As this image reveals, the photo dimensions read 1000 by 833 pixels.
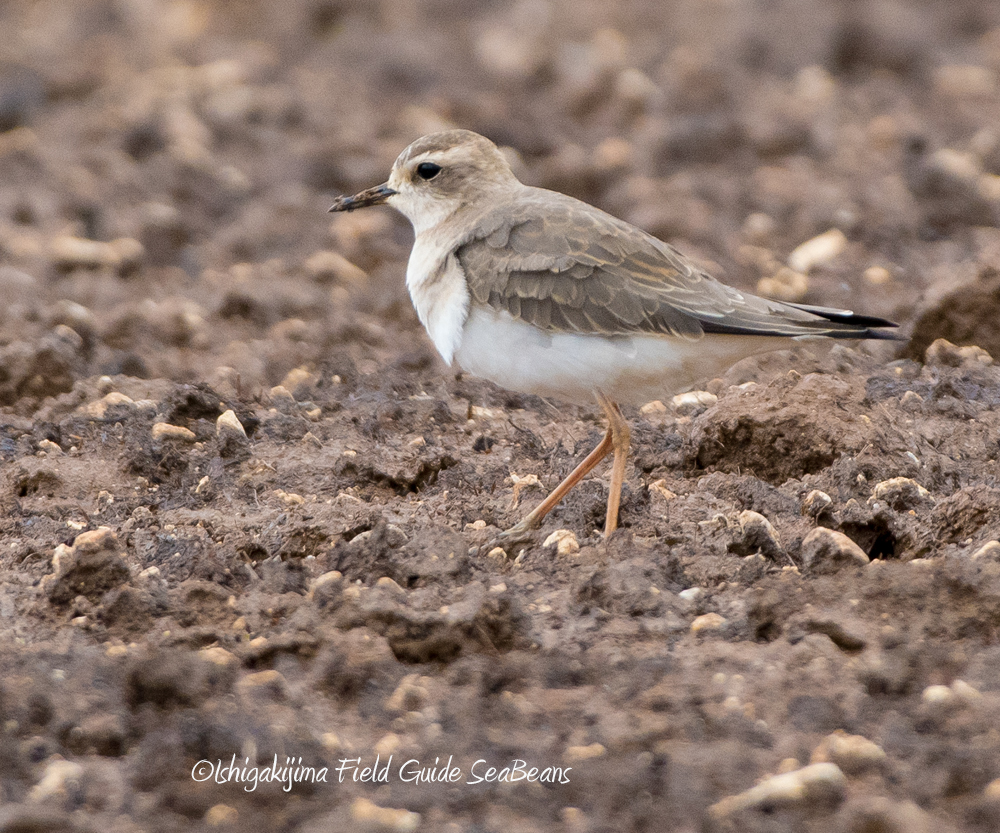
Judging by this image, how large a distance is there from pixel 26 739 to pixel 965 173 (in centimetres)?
798

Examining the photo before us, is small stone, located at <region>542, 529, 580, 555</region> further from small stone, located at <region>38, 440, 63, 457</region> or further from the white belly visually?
small stone, located at <region>38, 440, 63, 457</region>

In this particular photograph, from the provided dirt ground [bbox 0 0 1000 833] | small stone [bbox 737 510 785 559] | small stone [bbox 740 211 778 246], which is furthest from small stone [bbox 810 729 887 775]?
small stone [bbox 740 211 778 246]

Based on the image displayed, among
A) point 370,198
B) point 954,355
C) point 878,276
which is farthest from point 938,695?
point 878,276

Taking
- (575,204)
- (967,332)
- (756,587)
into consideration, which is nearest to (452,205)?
(575,204)

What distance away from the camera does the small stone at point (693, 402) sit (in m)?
6.16

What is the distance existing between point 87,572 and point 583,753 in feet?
6.04

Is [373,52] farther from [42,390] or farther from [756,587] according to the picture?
[756,587]

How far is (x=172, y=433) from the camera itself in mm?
5621

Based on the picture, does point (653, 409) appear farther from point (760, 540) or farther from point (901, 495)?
point (760, 540)

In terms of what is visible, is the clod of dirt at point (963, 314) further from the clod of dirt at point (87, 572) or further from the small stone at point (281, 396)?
the clod of dirt at point (87, 572)

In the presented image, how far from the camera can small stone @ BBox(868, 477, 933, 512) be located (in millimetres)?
4789

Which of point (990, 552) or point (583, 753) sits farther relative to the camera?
point (990, 552)

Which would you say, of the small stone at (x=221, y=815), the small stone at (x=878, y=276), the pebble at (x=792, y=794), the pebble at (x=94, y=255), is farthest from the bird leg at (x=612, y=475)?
the pebble at (x=94, y=255)

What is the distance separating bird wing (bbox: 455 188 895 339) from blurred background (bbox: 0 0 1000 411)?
206 centimetres
